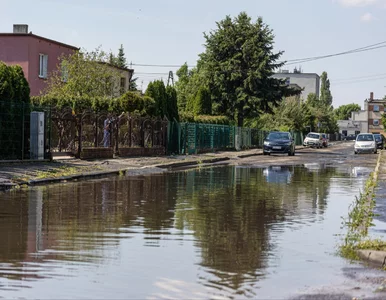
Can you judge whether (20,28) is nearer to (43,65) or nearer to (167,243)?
(43,65)

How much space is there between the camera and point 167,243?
9.74 metres

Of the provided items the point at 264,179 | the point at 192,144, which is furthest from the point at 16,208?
the point at 192,144

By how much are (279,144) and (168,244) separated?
42112 millimetres

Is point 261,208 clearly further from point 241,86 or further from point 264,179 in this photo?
point 241,86

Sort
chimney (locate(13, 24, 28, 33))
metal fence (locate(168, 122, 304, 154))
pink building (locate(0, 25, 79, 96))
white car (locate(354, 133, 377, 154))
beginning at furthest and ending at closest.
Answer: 1. white car (locate(354, 133, 377, 154))
2. chimney (locate(13, 24, 28, 33))
3. pink building (locate(0, 25, 79, 96))
4. metal fence (locate(168, 122, 304, 154))

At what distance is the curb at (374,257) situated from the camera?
27.4ft

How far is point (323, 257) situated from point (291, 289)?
6.63 feet

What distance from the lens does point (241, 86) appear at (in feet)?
230

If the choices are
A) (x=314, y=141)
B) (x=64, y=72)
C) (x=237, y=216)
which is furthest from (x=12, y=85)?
(x=314, y=141)

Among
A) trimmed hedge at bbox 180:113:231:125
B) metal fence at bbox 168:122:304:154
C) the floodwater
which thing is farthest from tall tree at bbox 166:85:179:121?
the floodwater

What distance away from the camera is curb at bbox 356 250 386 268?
27.4 ft

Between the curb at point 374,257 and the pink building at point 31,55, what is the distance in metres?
41.4

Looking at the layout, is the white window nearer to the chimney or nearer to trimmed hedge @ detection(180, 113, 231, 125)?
the chimney

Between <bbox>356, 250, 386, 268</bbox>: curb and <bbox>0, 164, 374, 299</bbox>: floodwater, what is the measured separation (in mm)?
285
